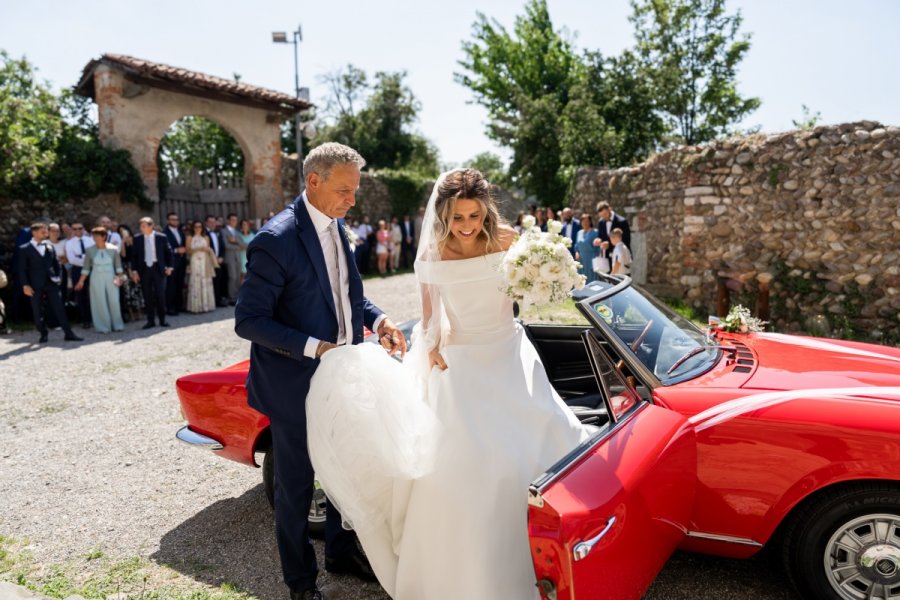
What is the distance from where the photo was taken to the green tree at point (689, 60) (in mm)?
20906

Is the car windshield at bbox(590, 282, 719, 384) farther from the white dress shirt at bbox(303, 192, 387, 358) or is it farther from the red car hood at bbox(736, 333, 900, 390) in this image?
the white dress shirt at bbox(303, 192, 387, 358)

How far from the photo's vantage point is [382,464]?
261 cm

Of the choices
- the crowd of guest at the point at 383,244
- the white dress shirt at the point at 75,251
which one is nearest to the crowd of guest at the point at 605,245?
A: the white dress shirt at the point at 75,251

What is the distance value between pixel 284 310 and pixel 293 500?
35.2 inches

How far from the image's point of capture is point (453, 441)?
268cm

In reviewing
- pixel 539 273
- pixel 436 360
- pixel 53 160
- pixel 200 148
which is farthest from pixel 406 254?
pixel 539 273

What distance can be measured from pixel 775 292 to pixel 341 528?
8.69 metres

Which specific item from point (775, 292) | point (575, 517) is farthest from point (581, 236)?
point (575, 517)

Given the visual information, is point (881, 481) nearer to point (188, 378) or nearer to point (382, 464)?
point (382, 464)

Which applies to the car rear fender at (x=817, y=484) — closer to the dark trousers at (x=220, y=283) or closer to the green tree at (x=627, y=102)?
the dark trousers at (x=220, y=283)

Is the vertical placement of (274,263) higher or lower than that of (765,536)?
higher

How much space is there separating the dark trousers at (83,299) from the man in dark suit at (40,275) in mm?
814

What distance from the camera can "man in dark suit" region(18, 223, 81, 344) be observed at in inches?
→ 387

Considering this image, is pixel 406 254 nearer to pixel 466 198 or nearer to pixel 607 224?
pixel 607 224
